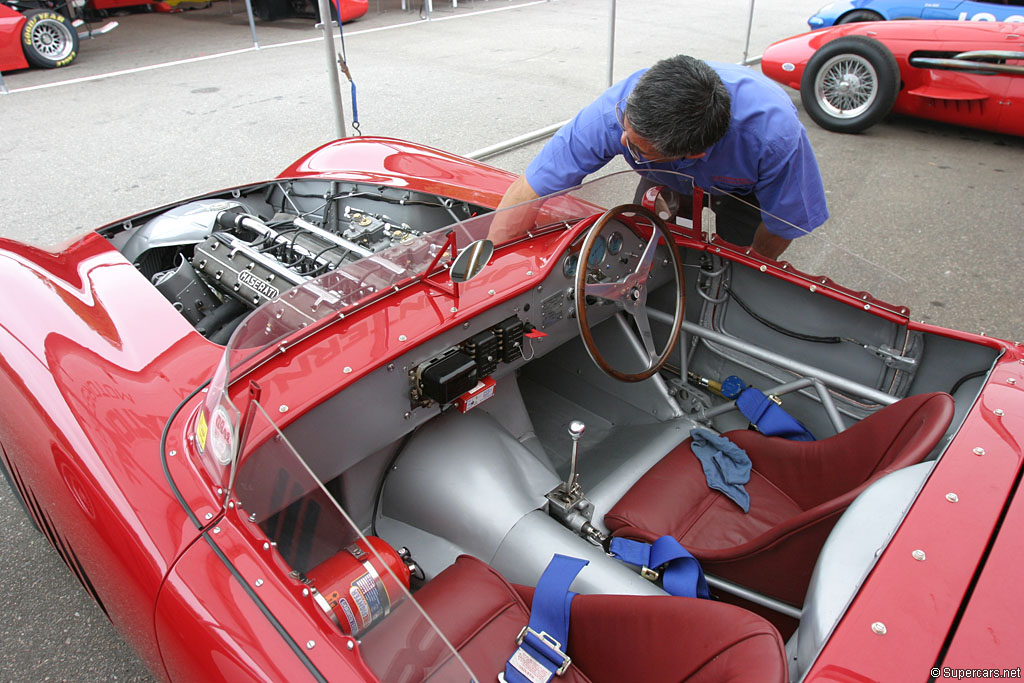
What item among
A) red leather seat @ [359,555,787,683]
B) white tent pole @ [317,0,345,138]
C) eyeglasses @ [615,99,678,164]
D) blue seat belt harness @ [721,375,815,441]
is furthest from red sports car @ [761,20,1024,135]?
red leather seat @ [359,555,787,683]

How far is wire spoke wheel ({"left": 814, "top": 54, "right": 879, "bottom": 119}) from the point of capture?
6059 mm

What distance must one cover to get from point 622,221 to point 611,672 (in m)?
1.22

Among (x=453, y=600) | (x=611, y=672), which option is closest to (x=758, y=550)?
(x=611, y=672)

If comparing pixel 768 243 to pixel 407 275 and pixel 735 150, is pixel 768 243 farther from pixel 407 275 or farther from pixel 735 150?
pixel 407 275

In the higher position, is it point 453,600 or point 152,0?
point 152,0

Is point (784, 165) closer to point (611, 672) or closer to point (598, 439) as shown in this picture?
point (598, 439)

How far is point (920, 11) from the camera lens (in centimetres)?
680

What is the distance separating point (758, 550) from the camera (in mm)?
1636

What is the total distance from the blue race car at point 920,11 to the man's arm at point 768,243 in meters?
5.39

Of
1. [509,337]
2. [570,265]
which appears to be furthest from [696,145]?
[509,337]

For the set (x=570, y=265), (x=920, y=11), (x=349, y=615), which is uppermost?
(x=920, y=11)

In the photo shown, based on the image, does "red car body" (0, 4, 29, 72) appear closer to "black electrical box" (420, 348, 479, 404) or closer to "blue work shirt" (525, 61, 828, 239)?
"blue work shirt" (525, 61, 828, 239)

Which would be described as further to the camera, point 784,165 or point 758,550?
point 784,165
